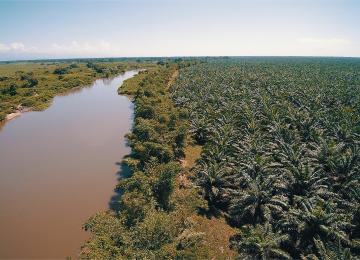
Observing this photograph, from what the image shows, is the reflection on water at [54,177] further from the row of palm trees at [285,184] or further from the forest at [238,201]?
the row of palm trees at [285,184]

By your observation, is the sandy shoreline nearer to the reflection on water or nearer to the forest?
the reflection on water

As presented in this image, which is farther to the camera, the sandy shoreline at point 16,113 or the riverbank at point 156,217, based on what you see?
the sandy shoreline at point 16,113

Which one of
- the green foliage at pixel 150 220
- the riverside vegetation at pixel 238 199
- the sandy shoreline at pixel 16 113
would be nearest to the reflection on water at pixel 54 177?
the sandy shoreline at pixel 16 113

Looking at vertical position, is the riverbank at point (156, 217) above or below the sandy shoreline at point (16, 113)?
above

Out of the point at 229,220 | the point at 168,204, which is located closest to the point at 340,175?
the point at 229,220

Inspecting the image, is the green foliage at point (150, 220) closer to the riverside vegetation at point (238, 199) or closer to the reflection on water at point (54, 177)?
the riverside vegetation at point (238, 199)

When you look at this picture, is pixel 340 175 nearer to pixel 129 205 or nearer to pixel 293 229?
pixel 293 229

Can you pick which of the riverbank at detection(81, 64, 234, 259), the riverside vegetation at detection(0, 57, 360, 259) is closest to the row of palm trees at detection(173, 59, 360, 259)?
the riverside vegetation at detection(0, 57, 360, 259)

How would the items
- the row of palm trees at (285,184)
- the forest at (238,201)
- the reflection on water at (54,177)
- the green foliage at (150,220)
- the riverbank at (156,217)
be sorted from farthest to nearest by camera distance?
the reflection on water at (54,177) < the row of palm trees at (285,184) < the forest at (238,201) < the riverbank at (156,217) < the green foliage at (150,220)

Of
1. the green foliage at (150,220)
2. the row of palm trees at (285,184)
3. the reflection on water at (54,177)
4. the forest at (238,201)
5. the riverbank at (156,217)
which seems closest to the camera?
the green foliage at (150,220)
